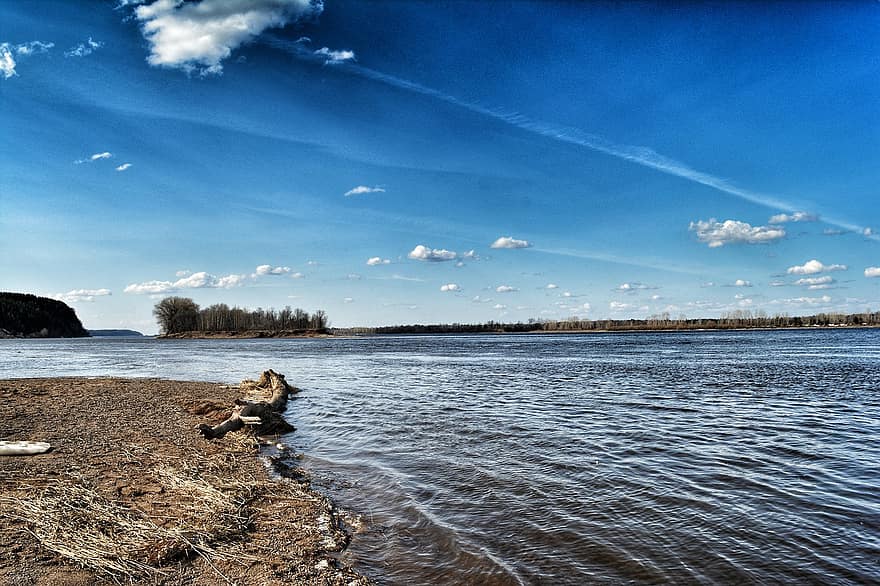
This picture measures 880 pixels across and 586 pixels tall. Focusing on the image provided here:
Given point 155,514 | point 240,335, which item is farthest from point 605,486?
point 240,335

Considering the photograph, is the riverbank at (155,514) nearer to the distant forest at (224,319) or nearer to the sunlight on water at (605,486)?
the sunlight on water at (605,486)

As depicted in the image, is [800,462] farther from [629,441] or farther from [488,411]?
[488,411]

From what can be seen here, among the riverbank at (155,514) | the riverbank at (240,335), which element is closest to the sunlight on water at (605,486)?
the riverbank at (155,514)

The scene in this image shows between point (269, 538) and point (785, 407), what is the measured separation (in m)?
18.4

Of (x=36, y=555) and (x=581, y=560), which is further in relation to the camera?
(x=581, y=560)

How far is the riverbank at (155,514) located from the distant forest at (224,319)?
175534 mm

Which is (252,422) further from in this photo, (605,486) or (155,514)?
(605,486)

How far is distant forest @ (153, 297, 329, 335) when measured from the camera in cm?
17175

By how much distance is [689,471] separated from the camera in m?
10.5

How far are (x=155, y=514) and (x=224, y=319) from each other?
186 meters

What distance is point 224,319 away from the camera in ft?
590

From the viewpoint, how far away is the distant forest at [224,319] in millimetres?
171750

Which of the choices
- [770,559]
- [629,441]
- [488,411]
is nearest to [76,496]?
[770,559]

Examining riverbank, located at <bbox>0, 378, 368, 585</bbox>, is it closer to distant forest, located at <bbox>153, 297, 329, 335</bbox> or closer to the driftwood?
the driftwood
